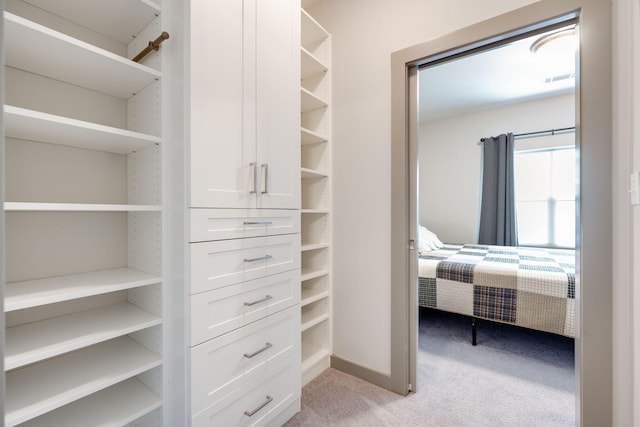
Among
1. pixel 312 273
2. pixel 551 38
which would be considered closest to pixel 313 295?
pixel 312 273

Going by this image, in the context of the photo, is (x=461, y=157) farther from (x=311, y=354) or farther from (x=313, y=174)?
(x=311, y=354)

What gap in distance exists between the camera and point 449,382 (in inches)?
74.4

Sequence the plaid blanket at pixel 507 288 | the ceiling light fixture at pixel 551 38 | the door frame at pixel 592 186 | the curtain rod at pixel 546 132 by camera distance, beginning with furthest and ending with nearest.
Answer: the curtain rod at pixel 546 132, the ceiling light fixture at pixel 551 38, the plaid blanket at pixel 507 288, the door frame at pixel 592 186

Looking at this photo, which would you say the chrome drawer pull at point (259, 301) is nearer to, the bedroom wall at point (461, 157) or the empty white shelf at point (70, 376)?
the empty white shelf at point (70, 376)

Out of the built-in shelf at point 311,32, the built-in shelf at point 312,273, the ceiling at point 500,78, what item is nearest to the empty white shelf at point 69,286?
the built-in shelf at point 312,273

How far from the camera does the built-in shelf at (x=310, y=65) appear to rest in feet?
6.15

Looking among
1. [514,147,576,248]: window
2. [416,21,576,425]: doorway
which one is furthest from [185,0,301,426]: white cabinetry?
[514,147,576,248]: window

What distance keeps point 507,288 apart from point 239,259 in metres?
2.10

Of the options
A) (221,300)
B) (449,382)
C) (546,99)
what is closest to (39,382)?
(221,300)

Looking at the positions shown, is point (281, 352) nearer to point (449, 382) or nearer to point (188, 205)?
point (188, 205)

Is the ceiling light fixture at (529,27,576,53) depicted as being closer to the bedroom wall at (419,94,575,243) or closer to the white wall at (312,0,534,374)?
the white wall at (312,0,534,374)

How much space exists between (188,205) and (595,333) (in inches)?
69.3

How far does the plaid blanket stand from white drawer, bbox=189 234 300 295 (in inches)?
61.7

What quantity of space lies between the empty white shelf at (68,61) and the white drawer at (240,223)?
60 cm
